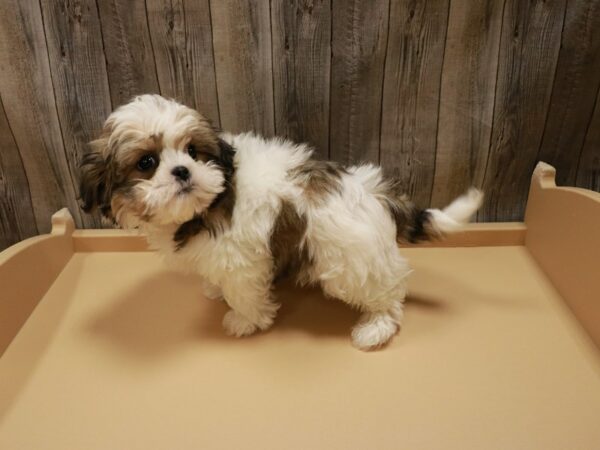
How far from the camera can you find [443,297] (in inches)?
64.6

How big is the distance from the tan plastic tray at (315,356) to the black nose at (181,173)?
0.59 meters

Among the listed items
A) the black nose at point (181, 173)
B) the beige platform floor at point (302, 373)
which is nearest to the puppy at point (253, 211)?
the black nose at point (181, 173)

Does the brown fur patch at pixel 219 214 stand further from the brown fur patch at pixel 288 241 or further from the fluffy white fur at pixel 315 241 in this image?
the brown fur patch at pixel 288 241

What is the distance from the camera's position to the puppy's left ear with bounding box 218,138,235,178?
49.5 inches

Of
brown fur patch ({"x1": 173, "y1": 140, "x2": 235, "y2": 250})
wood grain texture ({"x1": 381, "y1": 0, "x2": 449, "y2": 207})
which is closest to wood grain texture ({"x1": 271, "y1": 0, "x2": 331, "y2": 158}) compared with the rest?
wood grain texture ({"x1": 381, "y1": 0, "x2": 449, "y2": 207})

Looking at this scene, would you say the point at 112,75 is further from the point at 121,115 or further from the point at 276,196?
the point at 276,196

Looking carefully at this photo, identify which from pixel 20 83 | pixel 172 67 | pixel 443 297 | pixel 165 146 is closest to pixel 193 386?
pixel 165 146

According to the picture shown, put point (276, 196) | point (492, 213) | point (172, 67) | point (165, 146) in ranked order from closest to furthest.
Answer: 1. point (165, 146)
2. point (276, 196)
3. point (172, 67)
4. point (492, 213)

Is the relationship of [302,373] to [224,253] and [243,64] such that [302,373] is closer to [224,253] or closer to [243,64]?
[224,253]

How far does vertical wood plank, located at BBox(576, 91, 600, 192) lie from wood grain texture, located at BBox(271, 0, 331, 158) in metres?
0.95

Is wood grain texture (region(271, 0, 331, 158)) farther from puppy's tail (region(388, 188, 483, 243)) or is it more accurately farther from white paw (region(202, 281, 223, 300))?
white paw (region(202, 281, 223, 300))

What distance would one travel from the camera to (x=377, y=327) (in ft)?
4.73

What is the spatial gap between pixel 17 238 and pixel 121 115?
1.13 metres

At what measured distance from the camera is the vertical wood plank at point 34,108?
5.04 feet
